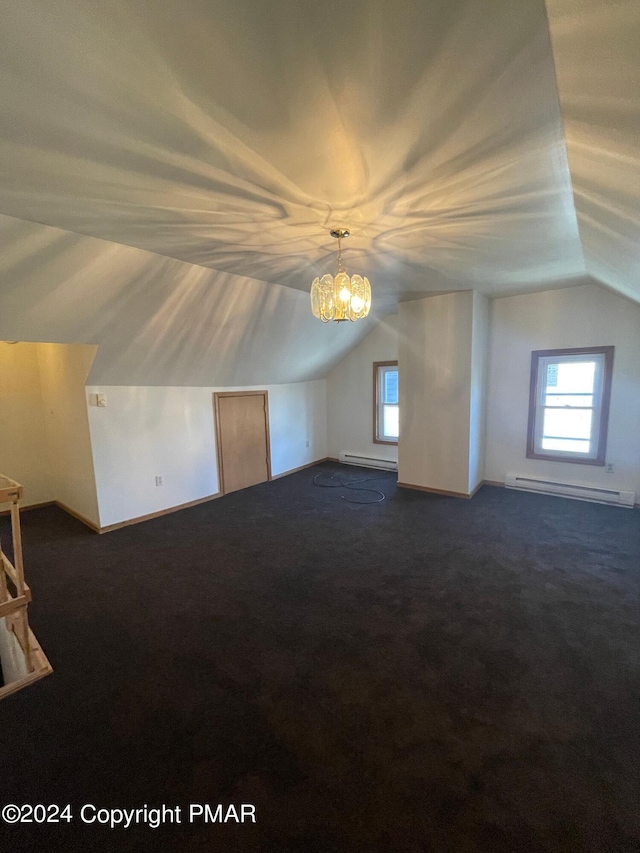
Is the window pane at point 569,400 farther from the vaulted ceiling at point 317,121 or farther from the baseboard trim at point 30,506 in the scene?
the baseboard trim at point 30,506

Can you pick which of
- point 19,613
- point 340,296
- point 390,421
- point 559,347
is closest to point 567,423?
point 559,347

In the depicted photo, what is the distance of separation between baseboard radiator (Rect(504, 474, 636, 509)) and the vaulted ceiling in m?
2.83

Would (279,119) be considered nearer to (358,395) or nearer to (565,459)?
(565,459)

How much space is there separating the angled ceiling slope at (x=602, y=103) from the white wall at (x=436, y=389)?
2.36 metres

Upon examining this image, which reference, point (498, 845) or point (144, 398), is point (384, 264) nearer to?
point (144, 398)

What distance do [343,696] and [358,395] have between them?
4.88 metres

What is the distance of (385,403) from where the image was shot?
20.0ft

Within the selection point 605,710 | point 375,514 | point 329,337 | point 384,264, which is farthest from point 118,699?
point 329,337

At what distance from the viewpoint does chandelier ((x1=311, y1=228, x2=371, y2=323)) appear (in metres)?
2.36

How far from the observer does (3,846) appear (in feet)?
4.25

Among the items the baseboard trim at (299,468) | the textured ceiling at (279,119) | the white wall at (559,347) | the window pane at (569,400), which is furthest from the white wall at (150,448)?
the window pane at (569,400)

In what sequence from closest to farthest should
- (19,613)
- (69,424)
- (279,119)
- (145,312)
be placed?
(279,119), (19,613), (145,312), (69,424)

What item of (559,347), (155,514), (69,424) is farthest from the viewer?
(559,347)

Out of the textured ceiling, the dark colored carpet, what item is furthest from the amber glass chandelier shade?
the dark colored carpet
